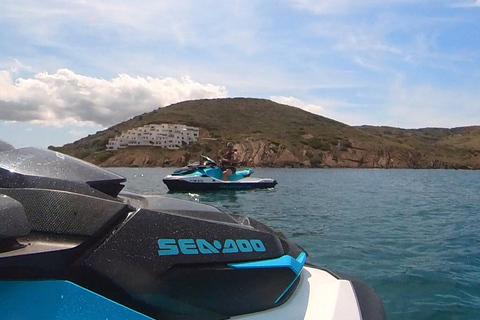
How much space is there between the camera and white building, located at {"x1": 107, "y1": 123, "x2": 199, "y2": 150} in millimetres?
104125

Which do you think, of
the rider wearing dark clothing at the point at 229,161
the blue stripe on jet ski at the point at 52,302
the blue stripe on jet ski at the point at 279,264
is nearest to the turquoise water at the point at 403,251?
the blue stripe on jet ski at the point at 279,264

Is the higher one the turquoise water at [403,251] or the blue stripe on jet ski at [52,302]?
the blue stripe on jet ski at [52,302]

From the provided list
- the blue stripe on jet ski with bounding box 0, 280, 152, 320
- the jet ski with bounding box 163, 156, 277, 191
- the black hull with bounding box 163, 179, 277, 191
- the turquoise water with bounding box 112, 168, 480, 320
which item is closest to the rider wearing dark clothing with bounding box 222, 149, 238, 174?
the jet ski with bounding box 163, 156, 277, 191

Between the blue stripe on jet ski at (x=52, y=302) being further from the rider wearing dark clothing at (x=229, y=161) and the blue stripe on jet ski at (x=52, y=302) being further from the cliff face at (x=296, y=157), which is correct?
the cliff face at (x=296, y=157)

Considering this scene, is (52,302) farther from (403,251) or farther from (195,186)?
(195,186)

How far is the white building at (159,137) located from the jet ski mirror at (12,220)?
98.8 meters

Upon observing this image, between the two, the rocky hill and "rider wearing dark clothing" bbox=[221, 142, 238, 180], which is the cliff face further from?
"rider wearing dark clothing" bbox=[221, 142, 238, 180]

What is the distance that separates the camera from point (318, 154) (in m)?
90.4

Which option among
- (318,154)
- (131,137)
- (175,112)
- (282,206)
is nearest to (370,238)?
(282,206)

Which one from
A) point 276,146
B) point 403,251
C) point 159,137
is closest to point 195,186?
point 403,251

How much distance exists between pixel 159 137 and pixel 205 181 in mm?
91001

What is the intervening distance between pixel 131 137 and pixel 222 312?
112m

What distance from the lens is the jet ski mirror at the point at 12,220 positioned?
1448 millimetres

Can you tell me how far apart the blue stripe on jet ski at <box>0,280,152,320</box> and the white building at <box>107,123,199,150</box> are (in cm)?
9880
